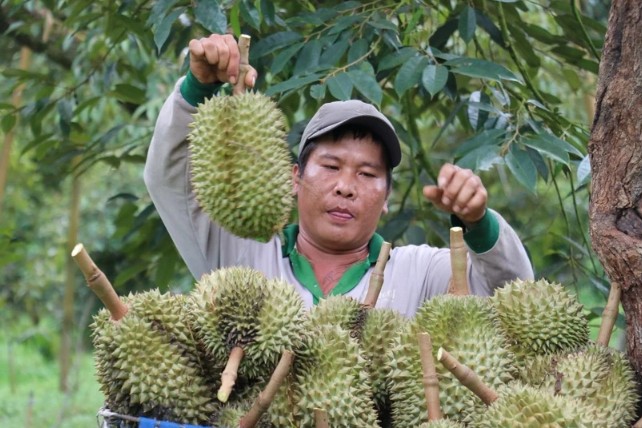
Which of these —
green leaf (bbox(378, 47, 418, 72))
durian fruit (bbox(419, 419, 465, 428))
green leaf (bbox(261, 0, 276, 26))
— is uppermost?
green leaf (bbox(261, 0, 276, 26))

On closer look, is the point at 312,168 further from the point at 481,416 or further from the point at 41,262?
the point at 41,262

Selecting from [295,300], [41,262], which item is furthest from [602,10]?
[41,262]

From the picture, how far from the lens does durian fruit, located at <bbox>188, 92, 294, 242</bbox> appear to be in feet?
6.31

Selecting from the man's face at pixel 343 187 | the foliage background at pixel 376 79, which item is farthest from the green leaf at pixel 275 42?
the man's face at pixel 343 187

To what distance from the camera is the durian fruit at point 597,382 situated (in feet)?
5.14

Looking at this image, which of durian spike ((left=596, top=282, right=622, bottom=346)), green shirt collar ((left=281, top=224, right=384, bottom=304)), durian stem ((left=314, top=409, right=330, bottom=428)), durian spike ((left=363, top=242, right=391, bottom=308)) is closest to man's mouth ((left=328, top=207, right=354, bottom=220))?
green shirt collar ((left=281, top=224, right=384, bottom=304))

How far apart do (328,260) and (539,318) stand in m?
Answer: 0.86

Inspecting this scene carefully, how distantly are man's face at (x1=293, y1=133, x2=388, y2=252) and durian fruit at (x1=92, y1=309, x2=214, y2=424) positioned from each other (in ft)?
2.58

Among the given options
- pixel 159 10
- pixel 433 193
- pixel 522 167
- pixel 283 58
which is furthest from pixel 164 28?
pixel 433 193

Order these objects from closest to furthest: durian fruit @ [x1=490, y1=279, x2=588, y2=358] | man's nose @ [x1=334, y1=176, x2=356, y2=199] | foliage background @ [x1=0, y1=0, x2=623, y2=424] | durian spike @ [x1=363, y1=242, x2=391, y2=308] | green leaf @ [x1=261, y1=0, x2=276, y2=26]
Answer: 1. durian fruit @ [x1=490, y1=279, x2=588, y2=358]
2. durian spike @ [x1=363, y1=242, x2=391, y2=308]
3. man's nose @ [x1=334, y1=176, x2=356, y2=199]
4. foliage background @ [x1=0, y1=0, x2=623, y2=424]
5. green leaf @ [x1=261, y1=0, x2=276, y2=26]

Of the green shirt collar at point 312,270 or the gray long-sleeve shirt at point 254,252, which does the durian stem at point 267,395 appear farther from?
the green shirt collar at point 312,270

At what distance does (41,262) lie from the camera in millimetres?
8789

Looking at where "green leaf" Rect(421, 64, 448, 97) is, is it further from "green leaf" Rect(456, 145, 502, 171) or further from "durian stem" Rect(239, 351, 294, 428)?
"durian stem" Rect(239, 351, 294, 428)

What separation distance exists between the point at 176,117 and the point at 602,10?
371cm
